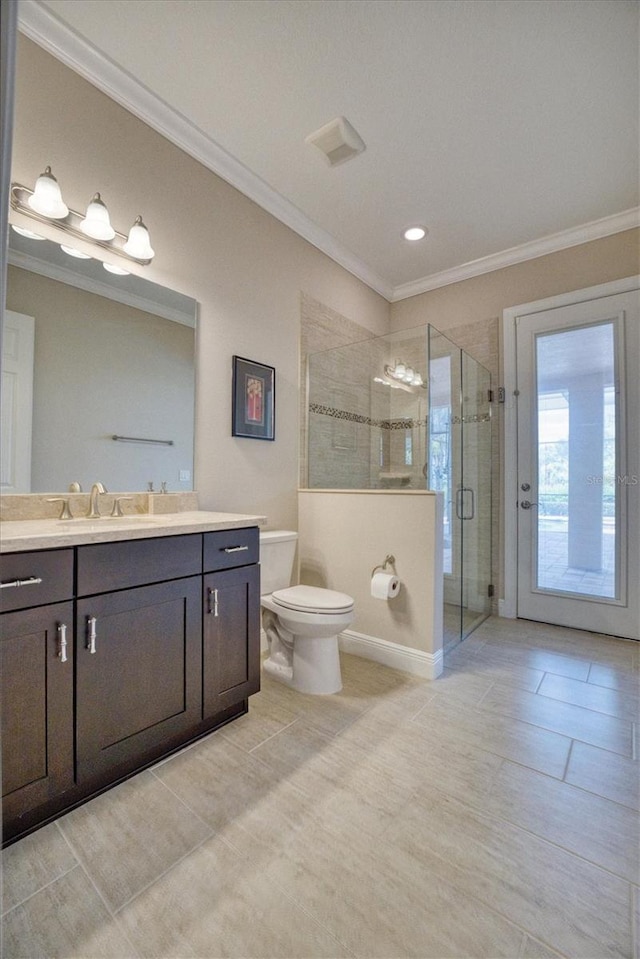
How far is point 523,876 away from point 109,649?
1.32m

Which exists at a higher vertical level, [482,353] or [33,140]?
[33,140]

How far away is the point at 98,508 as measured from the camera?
1.75 metres

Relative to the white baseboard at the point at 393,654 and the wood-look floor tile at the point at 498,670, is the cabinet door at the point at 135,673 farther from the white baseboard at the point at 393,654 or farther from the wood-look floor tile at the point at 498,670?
the wood-look floor tile at the point at 498,670

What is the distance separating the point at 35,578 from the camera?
1147 mm

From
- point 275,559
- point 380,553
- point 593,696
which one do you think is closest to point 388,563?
point 380,553

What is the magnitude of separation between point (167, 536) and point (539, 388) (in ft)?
9.22

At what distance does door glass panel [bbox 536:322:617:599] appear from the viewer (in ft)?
9.11

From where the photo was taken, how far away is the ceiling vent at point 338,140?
79.3 inches

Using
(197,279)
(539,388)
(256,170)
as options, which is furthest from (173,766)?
(539,388)

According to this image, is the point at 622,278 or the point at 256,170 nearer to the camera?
the point at 256,170

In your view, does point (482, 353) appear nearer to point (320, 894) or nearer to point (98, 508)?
point (98, 508)

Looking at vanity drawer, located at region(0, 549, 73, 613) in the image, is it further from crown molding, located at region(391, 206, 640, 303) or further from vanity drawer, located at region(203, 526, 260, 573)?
crown molding, located at region(391, 206, 640, 303)

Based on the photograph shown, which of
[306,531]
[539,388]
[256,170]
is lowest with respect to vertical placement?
[306,531]

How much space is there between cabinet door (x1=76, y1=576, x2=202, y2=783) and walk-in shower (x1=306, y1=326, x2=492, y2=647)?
149 centimetres
